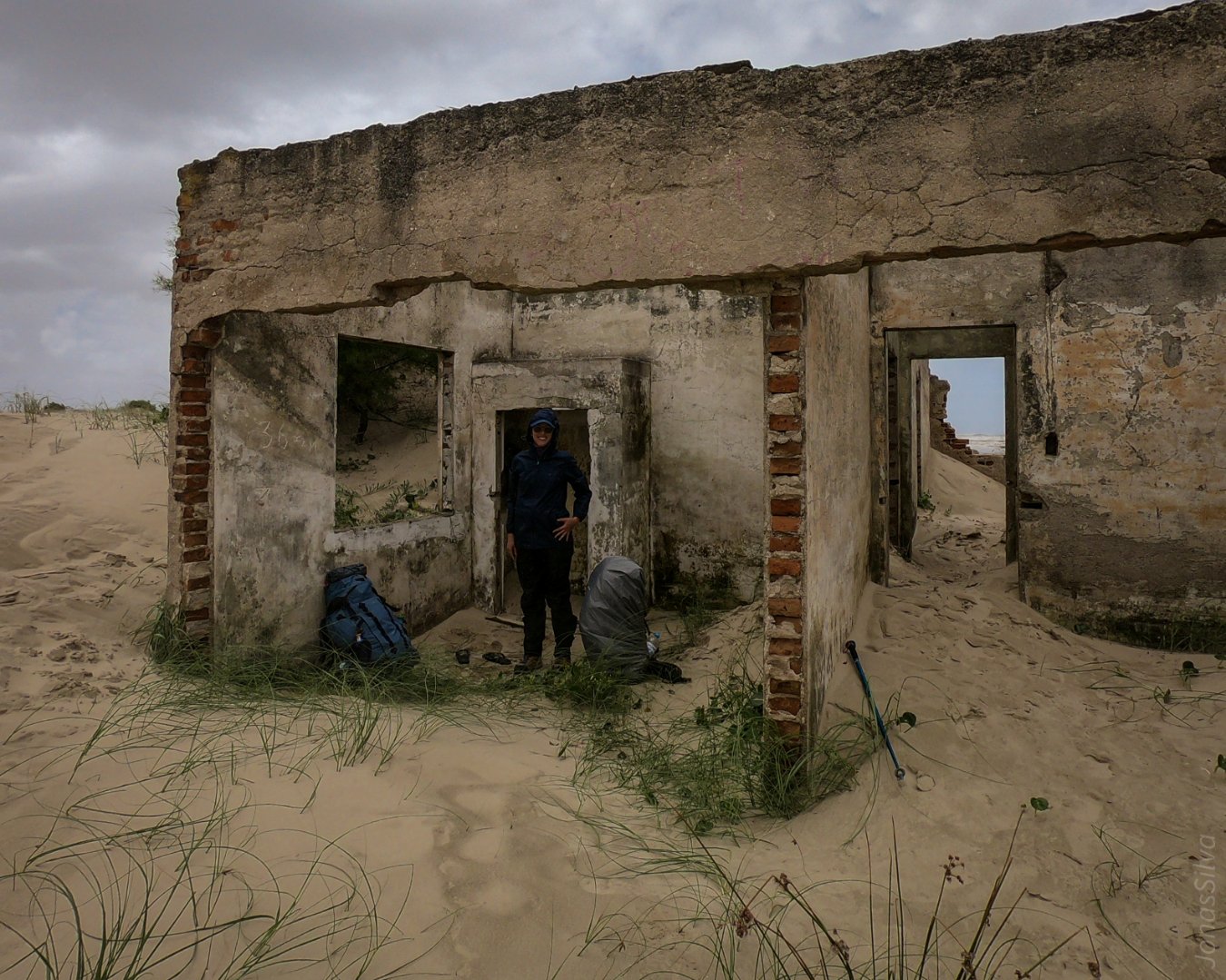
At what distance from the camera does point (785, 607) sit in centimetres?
315

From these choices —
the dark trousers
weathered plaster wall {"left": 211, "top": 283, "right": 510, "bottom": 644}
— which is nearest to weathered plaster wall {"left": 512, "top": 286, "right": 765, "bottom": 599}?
the dark trousers

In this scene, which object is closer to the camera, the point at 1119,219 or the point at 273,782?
the point at 1119,219

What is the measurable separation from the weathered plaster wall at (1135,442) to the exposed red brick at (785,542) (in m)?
3.34

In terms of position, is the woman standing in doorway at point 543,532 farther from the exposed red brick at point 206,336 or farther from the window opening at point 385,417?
the window opening at point 385,417

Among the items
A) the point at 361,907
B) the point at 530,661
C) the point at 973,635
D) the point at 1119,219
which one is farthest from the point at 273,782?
the point at 973,635

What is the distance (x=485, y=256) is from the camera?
144 inches

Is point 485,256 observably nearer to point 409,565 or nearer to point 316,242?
point 316,242

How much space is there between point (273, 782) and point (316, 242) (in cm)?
274

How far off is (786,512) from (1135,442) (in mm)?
3702

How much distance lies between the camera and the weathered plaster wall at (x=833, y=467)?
3.31m

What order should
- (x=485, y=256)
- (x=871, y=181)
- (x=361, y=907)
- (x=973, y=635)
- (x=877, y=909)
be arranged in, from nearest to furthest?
(x=361, y=907)
(x=877, y=909)
(x=871, y=181)
(x=485, y=256)
(x=973, y=635)

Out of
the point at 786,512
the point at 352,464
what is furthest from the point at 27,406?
the point at 786,512

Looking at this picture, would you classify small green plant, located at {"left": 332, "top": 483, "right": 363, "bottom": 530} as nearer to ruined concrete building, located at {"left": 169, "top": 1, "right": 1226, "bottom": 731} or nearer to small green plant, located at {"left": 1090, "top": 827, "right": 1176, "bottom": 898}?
ruined concrete building, located at {"left": 169, "top": 1, "right": 1226, "bottom": 731}

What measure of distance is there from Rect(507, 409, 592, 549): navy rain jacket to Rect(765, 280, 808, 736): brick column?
2.27 metres
